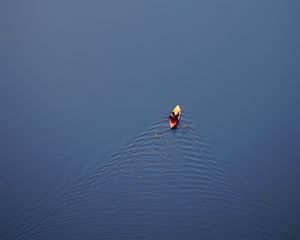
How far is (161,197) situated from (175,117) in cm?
39

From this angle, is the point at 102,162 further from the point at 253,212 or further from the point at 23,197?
the point at 253,212

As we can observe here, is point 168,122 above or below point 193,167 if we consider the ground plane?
above

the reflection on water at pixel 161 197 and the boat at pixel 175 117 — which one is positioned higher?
the boat at pixel 175 117

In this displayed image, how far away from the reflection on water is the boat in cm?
3

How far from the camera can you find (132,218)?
280 centimetres

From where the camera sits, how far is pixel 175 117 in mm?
2877

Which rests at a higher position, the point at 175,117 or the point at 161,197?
the point at 175,117

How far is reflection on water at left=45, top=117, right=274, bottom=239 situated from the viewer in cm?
278

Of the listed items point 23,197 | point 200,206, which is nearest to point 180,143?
point 200,206

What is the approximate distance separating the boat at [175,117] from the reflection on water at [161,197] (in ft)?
→ 0.11

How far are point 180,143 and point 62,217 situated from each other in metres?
0.66

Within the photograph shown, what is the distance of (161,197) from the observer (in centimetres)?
282

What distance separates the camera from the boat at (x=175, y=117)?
9.43ft

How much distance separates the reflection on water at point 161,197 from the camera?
2.78 m
